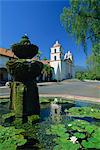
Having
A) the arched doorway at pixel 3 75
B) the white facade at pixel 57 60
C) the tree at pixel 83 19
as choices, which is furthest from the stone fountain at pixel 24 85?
the white facade at pixel 57 60

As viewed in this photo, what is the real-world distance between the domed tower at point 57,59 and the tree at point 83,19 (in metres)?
48.3

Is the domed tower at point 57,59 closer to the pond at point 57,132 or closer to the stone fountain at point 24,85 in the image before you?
the stone fountain at point 24,85

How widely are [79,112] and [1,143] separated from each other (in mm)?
4273

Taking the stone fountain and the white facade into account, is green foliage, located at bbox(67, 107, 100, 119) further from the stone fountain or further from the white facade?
the white facade

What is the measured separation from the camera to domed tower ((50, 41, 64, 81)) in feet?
206

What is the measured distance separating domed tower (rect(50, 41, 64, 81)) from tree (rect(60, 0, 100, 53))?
48.3m

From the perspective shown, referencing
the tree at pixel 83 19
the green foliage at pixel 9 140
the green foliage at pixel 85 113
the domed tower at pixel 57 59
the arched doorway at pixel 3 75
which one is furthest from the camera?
the domed tower at pixel 57 59

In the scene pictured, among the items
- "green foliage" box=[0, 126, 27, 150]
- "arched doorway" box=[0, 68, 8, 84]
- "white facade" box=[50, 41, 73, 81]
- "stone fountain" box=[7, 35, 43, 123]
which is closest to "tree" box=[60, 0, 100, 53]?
"stone fountain" box=[7, 35, 43, 123]

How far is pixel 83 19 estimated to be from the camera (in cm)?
1321

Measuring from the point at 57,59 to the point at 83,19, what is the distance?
50.2 m

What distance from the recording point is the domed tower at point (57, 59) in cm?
6266

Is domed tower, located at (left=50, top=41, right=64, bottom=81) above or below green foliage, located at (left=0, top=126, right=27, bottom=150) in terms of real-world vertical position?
above

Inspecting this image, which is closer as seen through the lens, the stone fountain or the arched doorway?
the stone fountain

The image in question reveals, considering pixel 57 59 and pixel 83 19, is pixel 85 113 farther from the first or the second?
pixel 57 59
